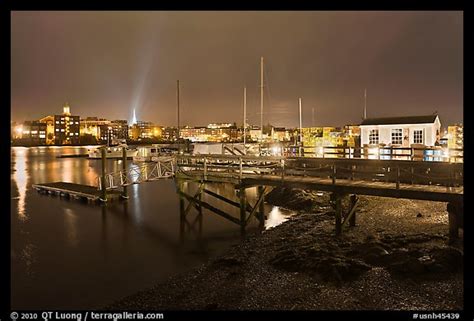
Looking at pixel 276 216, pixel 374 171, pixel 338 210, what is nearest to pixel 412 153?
pixel 374 171

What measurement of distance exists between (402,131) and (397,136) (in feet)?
1.76

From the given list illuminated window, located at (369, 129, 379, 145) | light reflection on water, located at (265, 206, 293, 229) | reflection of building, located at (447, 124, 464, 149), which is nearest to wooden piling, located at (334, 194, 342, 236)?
→ light reflection on water, located at (265, 206, 293, 229)

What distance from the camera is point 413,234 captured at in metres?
13.5

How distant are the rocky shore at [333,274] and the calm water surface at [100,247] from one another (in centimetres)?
213

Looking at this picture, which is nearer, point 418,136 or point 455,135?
point 418,136

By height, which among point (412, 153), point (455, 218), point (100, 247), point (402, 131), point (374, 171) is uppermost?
point (402, 131)

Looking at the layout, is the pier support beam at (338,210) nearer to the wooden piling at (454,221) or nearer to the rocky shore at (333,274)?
the rocky shore at (333,274)

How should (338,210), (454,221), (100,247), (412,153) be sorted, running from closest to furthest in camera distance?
1. (454,221)
2. (338,210)
3. (412,153)
4. (100,247)

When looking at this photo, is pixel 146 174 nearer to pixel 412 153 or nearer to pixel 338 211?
pixel 338 211

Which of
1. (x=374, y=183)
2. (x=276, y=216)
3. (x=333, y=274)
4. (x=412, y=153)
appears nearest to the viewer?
(x=333, y=274)

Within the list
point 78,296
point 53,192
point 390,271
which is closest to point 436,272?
point 390,271

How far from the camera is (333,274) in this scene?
10.6 metres

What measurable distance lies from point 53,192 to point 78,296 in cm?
2282

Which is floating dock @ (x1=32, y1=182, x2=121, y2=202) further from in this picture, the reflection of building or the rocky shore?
the reflection of building
